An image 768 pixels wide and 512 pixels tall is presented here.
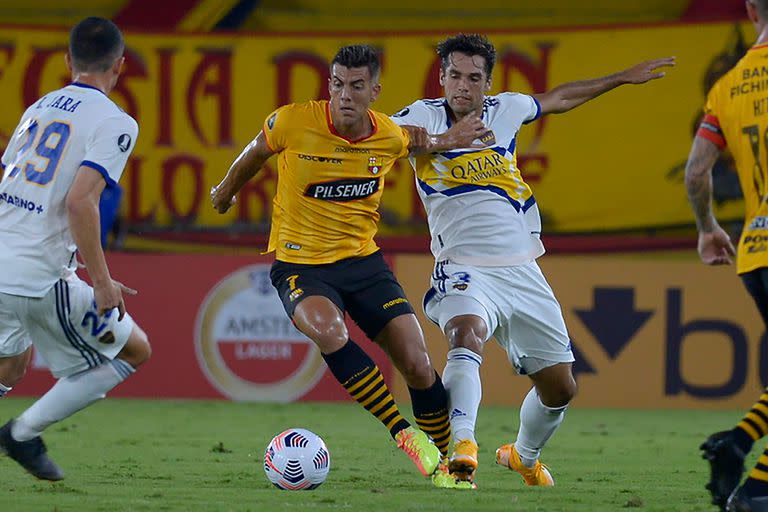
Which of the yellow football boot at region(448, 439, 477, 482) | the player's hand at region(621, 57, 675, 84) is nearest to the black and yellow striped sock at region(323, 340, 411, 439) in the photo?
the yellow football boot at region(448, 439, 477, 482)

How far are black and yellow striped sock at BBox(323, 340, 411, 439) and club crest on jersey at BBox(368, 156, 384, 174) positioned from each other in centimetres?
89

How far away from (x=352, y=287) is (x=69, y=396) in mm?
1476

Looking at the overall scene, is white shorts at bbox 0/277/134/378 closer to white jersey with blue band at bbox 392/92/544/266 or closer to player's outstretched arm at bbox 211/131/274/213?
player's outstretched arm at bbox 211/131/274/213

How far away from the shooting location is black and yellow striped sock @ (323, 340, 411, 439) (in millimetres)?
6773

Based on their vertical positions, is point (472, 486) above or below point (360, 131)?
below

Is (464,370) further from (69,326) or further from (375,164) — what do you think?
(69,326)

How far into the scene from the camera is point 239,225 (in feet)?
47.4

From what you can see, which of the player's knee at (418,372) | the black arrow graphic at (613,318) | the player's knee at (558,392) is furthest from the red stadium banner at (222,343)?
the player's knee at (418,372)

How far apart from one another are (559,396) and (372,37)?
7.75 m

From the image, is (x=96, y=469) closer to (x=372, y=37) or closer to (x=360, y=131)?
(x=360, y=131)

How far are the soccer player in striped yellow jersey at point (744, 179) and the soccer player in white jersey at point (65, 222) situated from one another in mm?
2459

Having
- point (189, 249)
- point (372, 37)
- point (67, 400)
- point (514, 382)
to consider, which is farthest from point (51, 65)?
point (67, 400)

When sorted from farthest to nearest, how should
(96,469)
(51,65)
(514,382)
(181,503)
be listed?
(51,65), (514,382), (96,469), (181,503)

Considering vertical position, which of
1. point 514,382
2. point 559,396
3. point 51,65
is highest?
point 51,65
